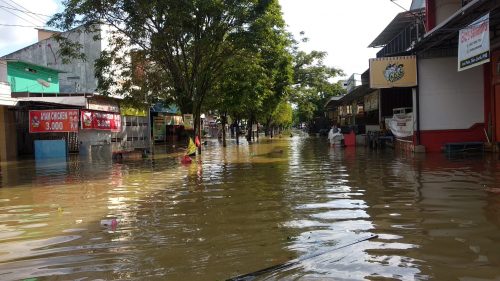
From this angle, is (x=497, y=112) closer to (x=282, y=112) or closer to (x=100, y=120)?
(x=100, y=120)

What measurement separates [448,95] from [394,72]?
2532 mm

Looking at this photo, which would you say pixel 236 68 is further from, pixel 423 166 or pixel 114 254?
pixel 114 254

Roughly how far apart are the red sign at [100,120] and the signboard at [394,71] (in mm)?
17118

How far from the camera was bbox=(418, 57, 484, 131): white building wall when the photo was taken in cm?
2056

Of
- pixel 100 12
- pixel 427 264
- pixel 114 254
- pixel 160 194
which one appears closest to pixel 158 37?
pixel 100 12

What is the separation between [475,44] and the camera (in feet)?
46.8

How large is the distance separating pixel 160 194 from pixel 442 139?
47.0 ft

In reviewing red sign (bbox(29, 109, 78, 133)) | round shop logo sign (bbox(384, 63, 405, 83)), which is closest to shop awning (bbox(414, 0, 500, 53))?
Answer: round shop logo sign (bbox(384, 63, 405, 83))

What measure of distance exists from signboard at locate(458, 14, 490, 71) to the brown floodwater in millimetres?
3295

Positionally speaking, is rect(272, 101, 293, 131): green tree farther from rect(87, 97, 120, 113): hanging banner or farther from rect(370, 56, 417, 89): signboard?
rect(370, 56, 417, 89): signboard

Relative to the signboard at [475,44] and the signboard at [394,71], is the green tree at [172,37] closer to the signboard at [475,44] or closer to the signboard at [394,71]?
the signboard at [394,71]

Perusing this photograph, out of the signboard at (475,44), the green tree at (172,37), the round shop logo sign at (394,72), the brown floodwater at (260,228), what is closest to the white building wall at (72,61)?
the green tree at (172,37)

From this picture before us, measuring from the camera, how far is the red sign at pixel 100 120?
28812mm

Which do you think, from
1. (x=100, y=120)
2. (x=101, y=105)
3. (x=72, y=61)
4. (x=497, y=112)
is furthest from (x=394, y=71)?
(x=72, y=61)
